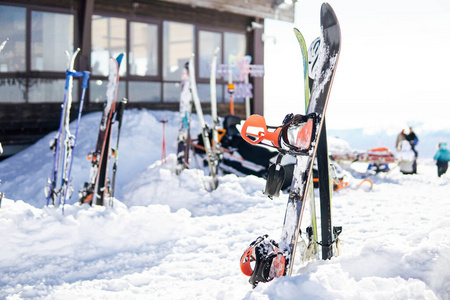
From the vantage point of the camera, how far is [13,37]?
384 inches

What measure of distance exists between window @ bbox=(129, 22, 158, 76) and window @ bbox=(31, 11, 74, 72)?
5.33 feet

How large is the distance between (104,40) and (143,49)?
1.12 meters

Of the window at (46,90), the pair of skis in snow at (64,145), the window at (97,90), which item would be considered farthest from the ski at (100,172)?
the window at (97,90)

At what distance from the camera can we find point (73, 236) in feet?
13.4

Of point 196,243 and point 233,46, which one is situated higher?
point 233,46

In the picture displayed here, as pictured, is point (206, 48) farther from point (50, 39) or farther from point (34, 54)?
point (34, 54)

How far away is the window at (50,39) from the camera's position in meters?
10.0

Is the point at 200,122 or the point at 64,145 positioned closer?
the point at 64,145

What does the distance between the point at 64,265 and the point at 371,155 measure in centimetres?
788

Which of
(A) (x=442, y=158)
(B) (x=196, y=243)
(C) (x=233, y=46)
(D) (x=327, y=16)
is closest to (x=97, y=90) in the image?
(C) (x=233, y=46)

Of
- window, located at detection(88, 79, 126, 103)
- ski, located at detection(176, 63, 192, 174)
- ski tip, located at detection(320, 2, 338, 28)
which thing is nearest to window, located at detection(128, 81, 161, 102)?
window, located at detection(88, 79, 126, 103)

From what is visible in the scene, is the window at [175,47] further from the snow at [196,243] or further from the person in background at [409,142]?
the person in background at [409,142]

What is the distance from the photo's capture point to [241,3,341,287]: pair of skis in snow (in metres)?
2.38

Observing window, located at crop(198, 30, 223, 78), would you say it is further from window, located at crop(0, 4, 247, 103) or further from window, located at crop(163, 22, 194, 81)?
window, located at crop(163, 22, 194, 81)
